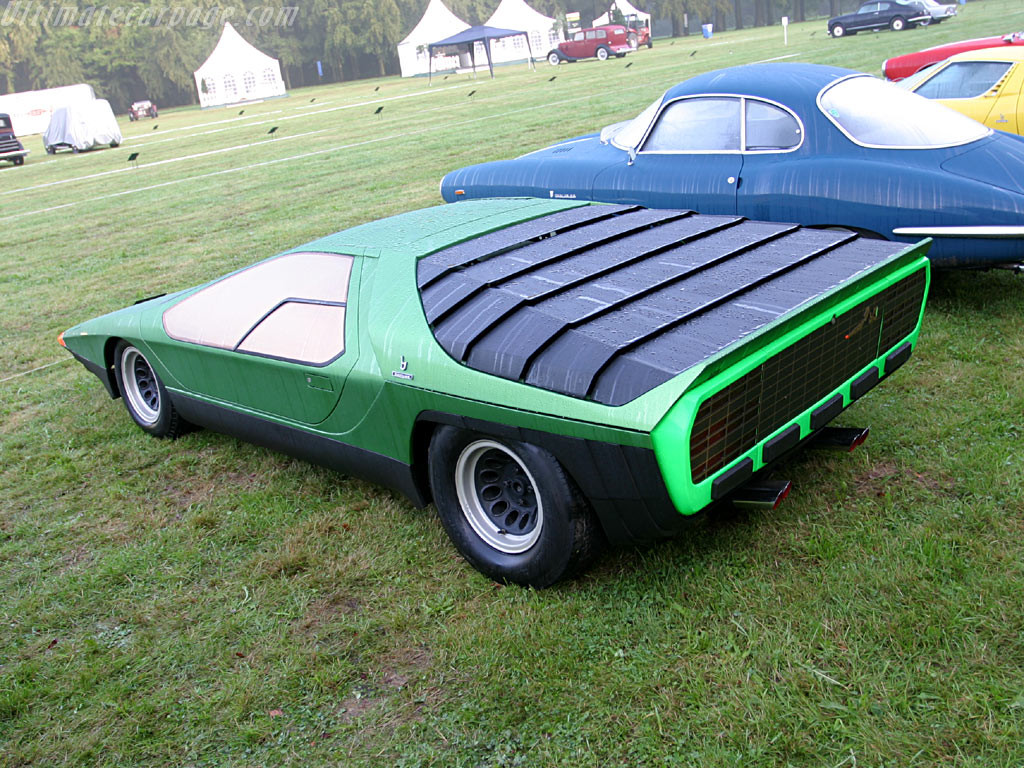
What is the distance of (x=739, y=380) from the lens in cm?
264

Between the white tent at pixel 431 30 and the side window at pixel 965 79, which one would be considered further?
the white tent at pixel 431 30

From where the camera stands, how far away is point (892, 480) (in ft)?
11.5

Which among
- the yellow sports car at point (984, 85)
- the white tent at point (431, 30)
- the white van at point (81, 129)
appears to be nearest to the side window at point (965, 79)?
the yellow sports car at point (984, 85)

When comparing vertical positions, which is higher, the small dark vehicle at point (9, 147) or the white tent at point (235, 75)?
the white tent at point (235, 75)

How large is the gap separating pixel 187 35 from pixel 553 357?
230 ft

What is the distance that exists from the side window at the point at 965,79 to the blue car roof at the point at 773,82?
11.7ft

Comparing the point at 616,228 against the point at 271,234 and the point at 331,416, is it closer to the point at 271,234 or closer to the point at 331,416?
the point at 331,416

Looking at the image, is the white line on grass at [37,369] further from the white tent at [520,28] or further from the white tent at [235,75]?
the white tent at [520,28]

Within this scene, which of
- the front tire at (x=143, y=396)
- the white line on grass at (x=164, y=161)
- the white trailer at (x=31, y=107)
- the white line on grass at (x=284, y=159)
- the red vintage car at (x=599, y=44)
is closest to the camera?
the front tire at (x=143, y=396)

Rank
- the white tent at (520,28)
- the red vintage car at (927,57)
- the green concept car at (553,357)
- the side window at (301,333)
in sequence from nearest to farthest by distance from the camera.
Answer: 1. the green concept car at (553,357)
2. the side window at (301,333)
3. the red vintage car at (927,57)
4. the white tent at (520,28)

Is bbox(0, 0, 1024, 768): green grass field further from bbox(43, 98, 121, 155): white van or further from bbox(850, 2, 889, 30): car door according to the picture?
bbox(850, 2, 889, 30): car door

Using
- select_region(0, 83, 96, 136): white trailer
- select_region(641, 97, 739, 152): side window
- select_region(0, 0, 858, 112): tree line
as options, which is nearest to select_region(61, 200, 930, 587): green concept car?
select_region(641, 97, 739, 152): side window

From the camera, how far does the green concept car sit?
262cm

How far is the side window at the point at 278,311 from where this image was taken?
3551mm
